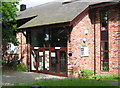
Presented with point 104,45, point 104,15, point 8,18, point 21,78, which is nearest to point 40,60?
point 21,78

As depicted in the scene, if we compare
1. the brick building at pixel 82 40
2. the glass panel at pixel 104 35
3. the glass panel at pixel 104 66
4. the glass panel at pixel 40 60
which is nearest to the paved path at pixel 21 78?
the brick building at pixel 82 40

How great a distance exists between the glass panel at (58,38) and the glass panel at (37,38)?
122cm

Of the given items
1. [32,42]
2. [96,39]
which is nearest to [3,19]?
[32,42]

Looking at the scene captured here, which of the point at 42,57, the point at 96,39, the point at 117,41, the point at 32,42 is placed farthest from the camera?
the point at 32,42

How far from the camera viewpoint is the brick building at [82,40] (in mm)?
13516

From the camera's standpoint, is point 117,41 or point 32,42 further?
point 32,42

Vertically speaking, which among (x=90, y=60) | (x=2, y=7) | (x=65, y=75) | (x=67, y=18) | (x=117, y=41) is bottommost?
(x=65, y=75)

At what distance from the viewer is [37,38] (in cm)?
1633

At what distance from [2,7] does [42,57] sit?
4.70 m

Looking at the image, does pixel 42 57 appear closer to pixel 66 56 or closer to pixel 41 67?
pixel 41 67

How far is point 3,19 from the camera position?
49.2 feet

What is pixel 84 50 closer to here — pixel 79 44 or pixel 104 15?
pixel 79 44

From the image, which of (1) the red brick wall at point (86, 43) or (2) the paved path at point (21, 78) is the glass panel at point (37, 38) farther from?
(1) the red brick wall at point (86, 43)

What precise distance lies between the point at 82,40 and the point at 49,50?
259 centimetres
